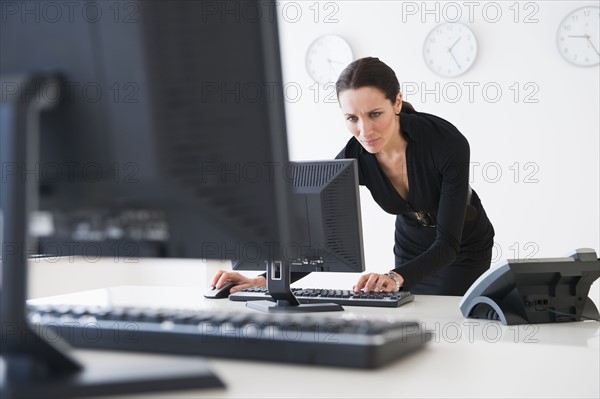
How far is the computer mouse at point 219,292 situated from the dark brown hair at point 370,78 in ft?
2.66

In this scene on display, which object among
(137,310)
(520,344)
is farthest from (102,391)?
(520,344)

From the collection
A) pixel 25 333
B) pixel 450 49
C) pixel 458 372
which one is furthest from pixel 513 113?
pixel 25 333

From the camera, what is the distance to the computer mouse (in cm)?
192

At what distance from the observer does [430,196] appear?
7.90 feet

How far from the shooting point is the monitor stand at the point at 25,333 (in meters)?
0.73

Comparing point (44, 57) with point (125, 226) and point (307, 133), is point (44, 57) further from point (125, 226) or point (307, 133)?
point (307, 133)

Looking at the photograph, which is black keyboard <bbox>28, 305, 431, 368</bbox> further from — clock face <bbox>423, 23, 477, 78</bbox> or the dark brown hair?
clock face <bbox>423, 23, 477, 78</bbox>

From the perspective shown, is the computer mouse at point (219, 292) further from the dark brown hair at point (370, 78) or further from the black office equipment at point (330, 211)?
the dark brown hair at point (370, 78)

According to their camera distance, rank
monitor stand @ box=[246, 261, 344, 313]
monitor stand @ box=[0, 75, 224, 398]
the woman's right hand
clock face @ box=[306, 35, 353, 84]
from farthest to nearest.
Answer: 1. clock face @ box=[306, 35, 353, 84]
2. the woman's right hand
3. monitor stand @ box=[246, 261, 344, 313]
4. monitor stand @ box=[0, 75, 224, 398]

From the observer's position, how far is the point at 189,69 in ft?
2.57

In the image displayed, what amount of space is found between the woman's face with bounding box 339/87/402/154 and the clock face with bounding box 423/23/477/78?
5.35 feet

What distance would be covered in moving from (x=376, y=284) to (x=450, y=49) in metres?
2.42

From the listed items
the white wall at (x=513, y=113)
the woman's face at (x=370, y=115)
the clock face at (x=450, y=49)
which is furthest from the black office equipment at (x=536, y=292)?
the clock face at (x=450, y=49)

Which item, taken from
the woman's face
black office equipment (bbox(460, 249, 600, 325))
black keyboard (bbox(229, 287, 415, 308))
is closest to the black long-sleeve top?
the woman's face
